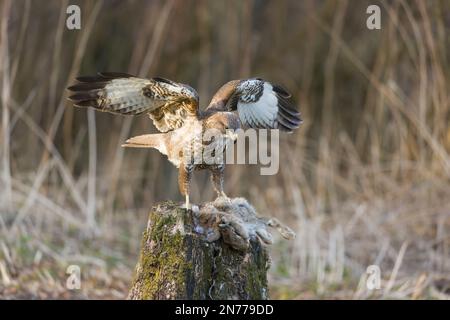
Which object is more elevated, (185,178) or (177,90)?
(177,90)

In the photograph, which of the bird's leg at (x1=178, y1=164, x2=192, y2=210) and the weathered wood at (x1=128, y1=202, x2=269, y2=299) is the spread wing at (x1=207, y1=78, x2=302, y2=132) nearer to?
the bird's leg at (x1=178, y1=164, x2=192, y2=210)

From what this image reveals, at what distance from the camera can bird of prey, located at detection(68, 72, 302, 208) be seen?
3.03 m

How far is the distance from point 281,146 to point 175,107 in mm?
3442

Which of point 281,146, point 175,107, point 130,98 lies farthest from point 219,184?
point 281,146

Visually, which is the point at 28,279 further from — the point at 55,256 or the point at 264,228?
the point at 264,228

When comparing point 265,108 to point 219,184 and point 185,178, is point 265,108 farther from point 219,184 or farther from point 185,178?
point 185,178

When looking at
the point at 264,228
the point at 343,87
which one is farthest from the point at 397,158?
the point at 264,228

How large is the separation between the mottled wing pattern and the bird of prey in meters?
0.01

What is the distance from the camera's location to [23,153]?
6641 mm

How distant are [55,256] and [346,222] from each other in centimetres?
240

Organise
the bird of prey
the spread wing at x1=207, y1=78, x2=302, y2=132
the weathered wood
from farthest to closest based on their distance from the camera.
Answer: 1. the spread wing at x1=207, y1=78, x2=302, y2=132
2. the bird of prey
3. the weathered wood

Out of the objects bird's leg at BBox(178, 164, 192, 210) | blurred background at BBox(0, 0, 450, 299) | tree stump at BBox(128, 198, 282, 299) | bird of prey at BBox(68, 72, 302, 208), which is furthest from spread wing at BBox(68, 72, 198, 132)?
→ blurred background at BBox(0, 0, 450, 299)

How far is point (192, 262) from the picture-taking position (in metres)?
2.87

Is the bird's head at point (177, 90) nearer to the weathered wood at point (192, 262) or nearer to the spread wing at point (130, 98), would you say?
the spread wing at point (130, 98)
